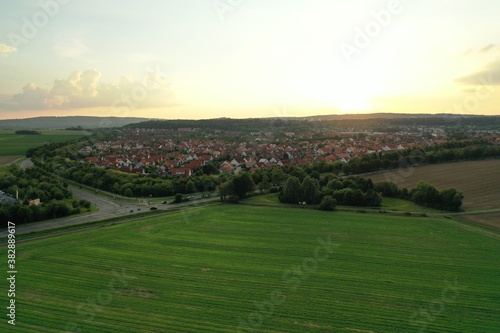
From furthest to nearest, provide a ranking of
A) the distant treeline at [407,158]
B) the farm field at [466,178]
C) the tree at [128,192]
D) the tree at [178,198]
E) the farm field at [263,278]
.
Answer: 1. the distant treeline at [407,158]
2. the tree at [128,192]
3. the tree at [178,198]
4. the farm field at [466,178]
5. the farm field at [263,278]

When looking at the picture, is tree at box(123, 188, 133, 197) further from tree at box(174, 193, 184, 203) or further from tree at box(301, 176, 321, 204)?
tree at box(301, 176, 321, 204)

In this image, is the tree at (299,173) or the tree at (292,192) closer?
the tree at (292,192)

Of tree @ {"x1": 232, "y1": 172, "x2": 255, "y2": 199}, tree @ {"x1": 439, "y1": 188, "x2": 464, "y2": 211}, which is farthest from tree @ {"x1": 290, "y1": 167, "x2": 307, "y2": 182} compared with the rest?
tree @ {"x1": 439, "y1": 188, "x2": 464, "y2": 211}

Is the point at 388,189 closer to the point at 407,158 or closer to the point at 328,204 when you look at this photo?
the point at 328,204

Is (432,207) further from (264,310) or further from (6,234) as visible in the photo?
(6,234)

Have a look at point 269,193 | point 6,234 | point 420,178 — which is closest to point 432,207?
point 420,178

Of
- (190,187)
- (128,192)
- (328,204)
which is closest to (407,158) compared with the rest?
(328,204)

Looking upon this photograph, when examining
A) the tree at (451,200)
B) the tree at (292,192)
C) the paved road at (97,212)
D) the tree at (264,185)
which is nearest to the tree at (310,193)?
the tree at (292,192)

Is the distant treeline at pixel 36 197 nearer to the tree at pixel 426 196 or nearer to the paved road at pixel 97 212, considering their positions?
the paved road at pixel 97 212
